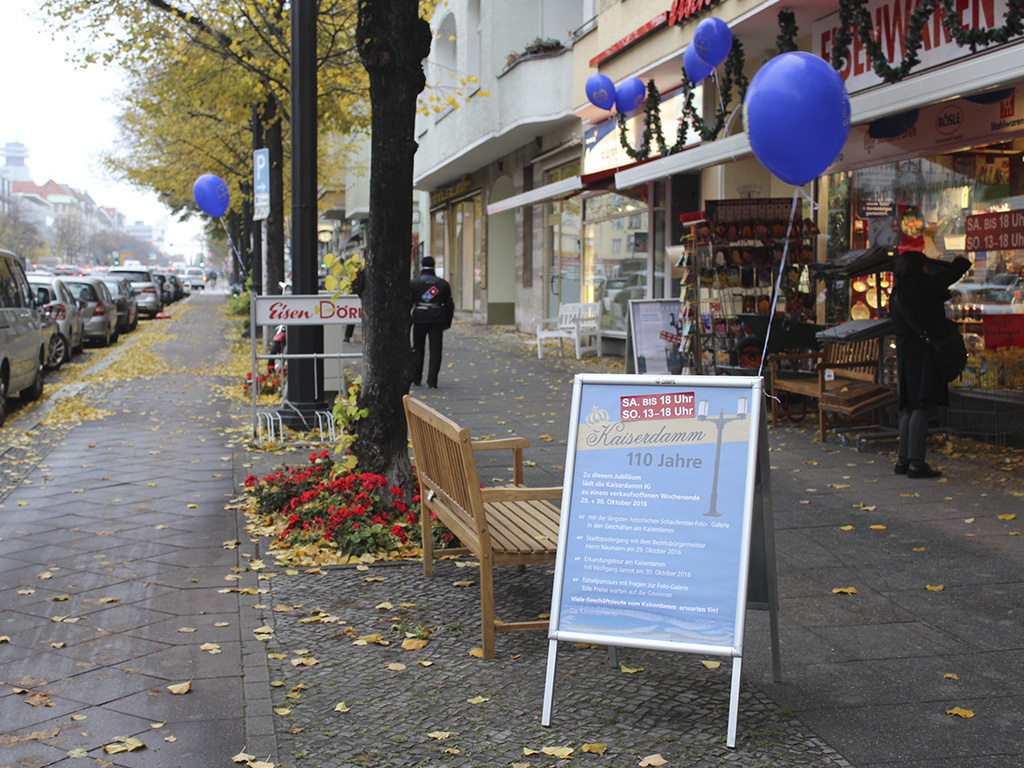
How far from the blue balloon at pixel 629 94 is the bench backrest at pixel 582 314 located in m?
3.88

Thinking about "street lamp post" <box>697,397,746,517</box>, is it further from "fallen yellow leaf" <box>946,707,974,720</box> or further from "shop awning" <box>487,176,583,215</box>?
"shop awning" <box>487,176,583,215</box>

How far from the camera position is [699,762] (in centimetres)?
351

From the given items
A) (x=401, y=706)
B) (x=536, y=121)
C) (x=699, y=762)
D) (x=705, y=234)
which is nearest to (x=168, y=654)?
(x=401, y=706)

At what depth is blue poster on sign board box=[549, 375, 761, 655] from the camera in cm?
374

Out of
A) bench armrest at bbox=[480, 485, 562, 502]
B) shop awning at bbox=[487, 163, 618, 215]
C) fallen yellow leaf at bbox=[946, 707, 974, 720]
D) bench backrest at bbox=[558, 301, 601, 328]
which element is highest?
shop awning at bbox=[487, 163, 618, 215]

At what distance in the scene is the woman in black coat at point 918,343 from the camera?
7.89m

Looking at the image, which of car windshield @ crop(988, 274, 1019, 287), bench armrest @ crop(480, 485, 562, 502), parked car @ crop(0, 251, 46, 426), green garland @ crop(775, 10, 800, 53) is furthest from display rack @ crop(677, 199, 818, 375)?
parked car @ crop(0, 251, 46, 426)

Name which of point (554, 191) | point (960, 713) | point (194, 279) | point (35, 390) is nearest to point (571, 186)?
point (554, 191)

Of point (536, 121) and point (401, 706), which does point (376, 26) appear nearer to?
point (401, 706)

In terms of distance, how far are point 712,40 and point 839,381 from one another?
3.97 meters

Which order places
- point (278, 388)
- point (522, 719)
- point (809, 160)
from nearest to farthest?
point (522, 719) < point (809, 160) < point (278, 388)

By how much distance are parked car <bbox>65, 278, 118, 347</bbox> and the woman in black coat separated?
65.6 ft

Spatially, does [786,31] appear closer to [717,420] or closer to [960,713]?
[717,420]

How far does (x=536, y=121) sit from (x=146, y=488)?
14459 millimetres
